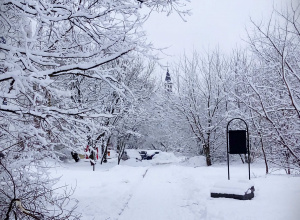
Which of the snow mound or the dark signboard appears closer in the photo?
the snow mound

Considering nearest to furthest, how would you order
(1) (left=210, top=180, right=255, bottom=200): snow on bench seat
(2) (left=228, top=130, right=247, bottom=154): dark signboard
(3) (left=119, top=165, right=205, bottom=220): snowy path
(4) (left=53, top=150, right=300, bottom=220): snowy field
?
(4) (left=53, top=150, right=300, bottom=220): snowy field < (3) (left=119, top=165, right=205, bottom=220): snowy path < (1) (left=210, top=180, right=255, bottom=200): snow on bench seat < (2) (left=228, top=130, right=247, bottom=154): dark signboard

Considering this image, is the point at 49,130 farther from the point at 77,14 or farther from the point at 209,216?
the point at 209,216

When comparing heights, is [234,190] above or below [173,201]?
above

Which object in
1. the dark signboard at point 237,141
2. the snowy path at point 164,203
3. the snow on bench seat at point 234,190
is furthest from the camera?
the dark signboard at point 237,141

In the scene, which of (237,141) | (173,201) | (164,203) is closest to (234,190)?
(173,201)

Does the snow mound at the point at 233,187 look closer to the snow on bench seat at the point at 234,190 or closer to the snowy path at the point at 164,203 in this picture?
the snow on bench seat at the point at 234,190

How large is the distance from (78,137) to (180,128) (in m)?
19.8

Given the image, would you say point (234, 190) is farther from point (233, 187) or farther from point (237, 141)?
point (237, 141)

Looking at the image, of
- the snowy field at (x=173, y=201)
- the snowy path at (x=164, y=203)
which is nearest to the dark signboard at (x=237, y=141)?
the snowy field at (x=173, y=201)

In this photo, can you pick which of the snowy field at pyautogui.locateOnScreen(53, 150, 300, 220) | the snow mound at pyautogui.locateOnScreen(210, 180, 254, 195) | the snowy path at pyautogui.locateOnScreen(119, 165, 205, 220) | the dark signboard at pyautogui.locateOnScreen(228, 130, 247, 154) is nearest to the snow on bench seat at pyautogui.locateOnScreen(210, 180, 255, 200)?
the snow mound at pyautogui.locateOnScreen(210, 180, 254, 195)

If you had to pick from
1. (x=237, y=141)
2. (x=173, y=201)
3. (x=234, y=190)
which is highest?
(x=237, y=141)

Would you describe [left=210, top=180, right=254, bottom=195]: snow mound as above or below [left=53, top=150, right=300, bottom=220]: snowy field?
above

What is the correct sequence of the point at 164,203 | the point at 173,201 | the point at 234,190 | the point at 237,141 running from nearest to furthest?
1. the point at 234,190
2. the point at 164,203
3. the point at 173,201
4. the point at 237,141

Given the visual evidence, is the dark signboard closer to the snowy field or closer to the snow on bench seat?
the snowy field
